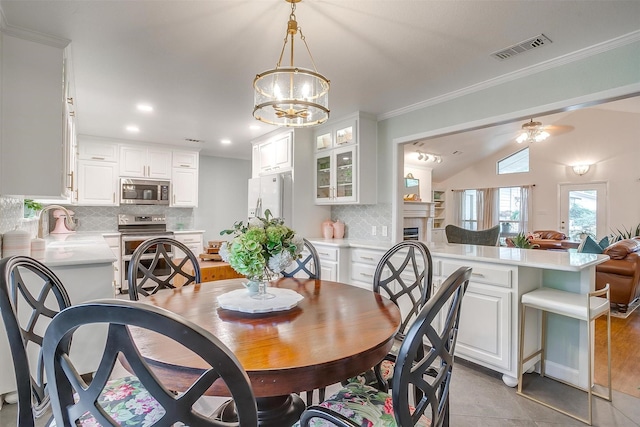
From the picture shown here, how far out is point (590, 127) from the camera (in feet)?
26.2

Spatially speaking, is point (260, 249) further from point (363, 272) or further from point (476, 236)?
point (476, 236)

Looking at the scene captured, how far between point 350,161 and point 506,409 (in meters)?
2.70

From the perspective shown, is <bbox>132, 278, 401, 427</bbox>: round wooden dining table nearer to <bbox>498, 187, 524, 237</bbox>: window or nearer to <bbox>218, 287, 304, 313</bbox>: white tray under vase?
<bbox>218, 287, 304, 313</bbox>: white tray under vase

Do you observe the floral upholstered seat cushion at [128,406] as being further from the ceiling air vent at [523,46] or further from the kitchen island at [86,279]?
the ceiling air vent at [523,46]

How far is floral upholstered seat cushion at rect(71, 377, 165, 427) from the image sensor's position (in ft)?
3.61

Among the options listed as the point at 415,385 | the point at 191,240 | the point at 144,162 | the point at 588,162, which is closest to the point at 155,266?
the point at 415,385

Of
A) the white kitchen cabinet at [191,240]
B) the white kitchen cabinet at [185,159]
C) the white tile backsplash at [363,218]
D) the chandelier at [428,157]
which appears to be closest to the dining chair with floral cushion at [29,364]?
the white tile backsplash at [363,218]

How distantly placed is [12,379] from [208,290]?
1.41m

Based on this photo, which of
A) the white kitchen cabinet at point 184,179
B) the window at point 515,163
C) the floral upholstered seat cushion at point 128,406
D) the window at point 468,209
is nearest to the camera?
the floral upholstered seat cushion at point 128,406

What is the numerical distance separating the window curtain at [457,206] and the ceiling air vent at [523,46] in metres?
8.51

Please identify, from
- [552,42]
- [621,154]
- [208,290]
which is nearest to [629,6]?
[552,42]

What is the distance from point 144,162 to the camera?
209 inches

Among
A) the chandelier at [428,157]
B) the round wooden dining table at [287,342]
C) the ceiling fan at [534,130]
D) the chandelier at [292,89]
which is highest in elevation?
the ceiling fan at [534,130]

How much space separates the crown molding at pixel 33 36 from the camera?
2.02 m
